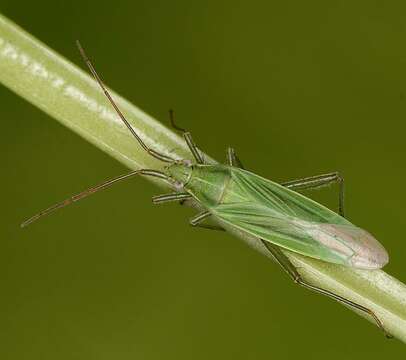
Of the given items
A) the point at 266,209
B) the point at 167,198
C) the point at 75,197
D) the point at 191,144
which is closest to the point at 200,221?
the point at 167,198

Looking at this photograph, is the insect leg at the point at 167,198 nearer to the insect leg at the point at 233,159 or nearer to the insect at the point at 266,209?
the insect at the point at 266,209

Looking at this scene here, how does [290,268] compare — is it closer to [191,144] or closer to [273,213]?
[273,213]

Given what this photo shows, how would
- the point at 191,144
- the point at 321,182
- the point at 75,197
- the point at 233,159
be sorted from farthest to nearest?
the point at 233,159
the point at 321,182
the point at 75,197
the point at 191,144

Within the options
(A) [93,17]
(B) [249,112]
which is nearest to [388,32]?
(B) [249,112]

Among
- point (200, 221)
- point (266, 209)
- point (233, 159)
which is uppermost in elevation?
point (233, 159)

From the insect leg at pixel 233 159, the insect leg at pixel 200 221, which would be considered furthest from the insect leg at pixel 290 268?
the insect leg at pixel 233 159

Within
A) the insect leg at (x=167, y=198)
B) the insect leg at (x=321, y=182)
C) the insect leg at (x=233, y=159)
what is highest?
the insect leg at (x=233, y=159)

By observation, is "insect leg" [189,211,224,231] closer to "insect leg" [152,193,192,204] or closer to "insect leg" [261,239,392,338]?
"insect leg" [152,193,192,204]

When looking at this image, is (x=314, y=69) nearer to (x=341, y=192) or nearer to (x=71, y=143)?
(x=341, y=192)
